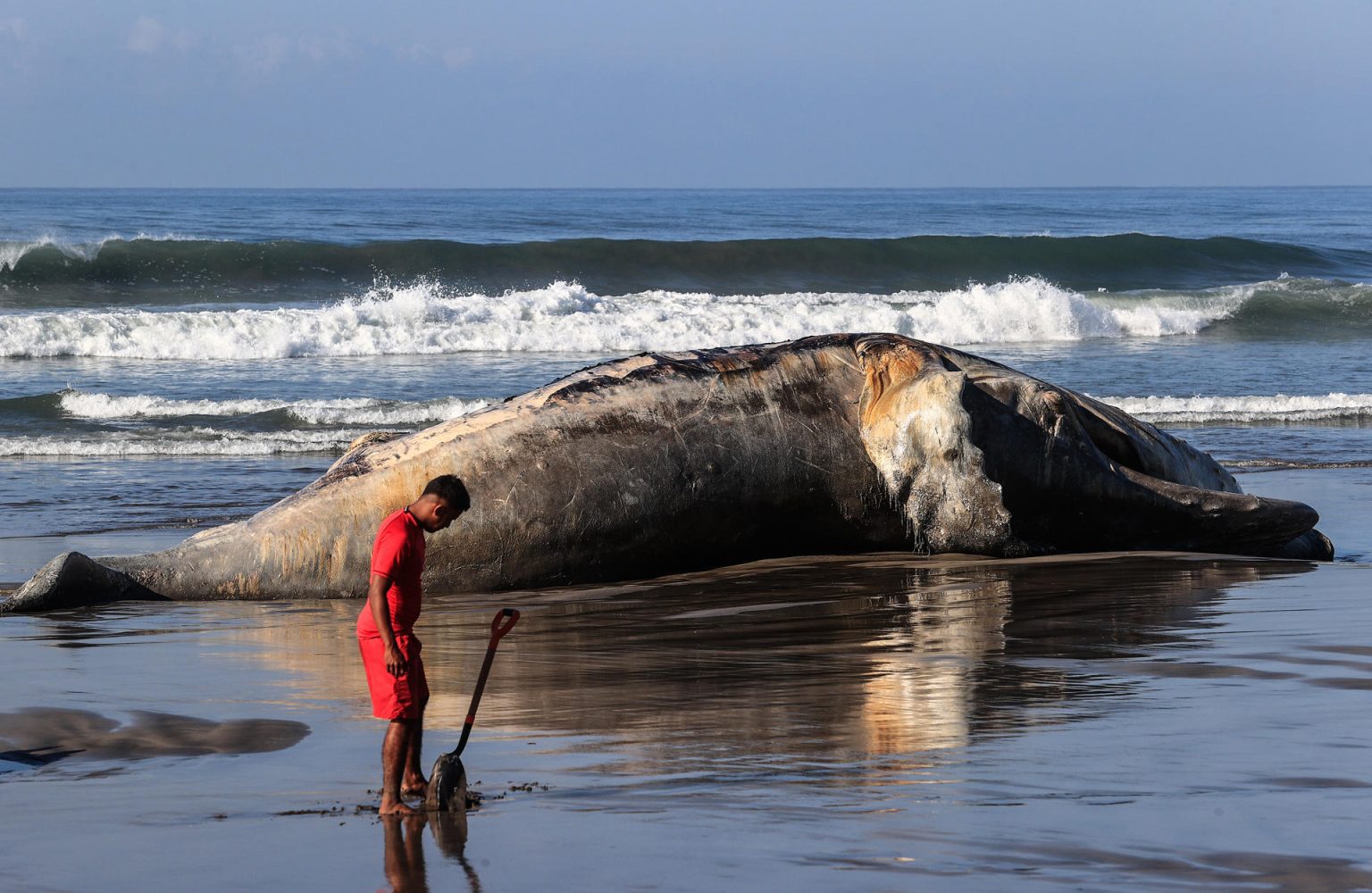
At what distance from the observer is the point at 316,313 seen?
27344 mm

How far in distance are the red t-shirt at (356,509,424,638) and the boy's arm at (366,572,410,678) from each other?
0.06 feet

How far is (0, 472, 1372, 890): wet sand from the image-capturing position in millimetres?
3771

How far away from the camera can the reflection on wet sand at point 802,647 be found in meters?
5.20

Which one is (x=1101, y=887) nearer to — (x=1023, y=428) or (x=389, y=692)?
(x=389, y=692)

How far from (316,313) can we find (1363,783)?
81.2 feet

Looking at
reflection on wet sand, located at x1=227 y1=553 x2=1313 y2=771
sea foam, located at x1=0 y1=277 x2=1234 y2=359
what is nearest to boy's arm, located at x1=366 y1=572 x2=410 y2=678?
reflection on wet sand, located at x1=227 y1=553 x2=1313 y2=771

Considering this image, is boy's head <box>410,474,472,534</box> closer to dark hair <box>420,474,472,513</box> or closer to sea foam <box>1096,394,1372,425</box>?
dark hair <box>420,474,472,513</box>

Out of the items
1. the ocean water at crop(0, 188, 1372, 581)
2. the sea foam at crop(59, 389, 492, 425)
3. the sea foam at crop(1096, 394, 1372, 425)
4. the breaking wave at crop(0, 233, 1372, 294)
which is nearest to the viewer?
the ocean water at crop(0, 188, 1372, 581)

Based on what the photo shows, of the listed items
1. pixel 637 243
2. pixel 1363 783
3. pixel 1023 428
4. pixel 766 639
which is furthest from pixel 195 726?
pixel 637 243

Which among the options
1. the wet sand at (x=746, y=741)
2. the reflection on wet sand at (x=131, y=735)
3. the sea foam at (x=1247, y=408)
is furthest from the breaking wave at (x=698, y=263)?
the reflection on wet sand at (x=131, y=735)

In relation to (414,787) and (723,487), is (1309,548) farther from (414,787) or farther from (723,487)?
(414,787)

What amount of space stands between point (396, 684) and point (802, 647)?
101 inches

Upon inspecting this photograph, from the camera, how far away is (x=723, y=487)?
8.60 meters

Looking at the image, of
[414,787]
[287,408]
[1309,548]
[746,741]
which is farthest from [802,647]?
[287,408]
